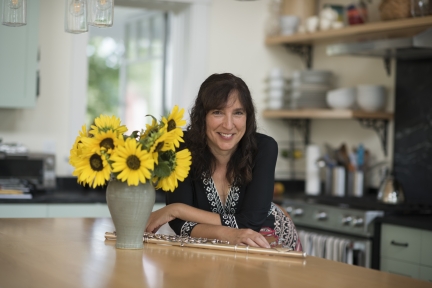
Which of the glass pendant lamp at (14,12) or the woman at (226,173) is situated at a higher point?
the glass pendant lamp at (14,12)

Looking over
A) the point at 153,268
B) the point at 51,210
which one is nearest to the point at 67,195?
the point at 51,210

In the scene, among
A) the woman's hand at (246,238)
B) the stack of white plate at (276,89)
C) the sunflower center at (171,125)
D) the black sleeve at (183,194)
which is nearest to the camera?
the sunflower center at (171,125)

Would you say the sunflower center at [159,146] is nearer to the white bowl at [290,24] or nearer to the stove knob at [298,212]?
the stove knob at [298,212]

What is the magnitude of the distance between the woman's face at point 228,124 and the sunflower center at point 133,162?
0.57 metres

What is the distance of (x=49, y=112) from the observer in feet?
14.9

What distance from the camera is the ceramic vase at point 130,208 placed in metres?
2.11

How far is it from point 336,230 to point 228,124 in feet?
5.77

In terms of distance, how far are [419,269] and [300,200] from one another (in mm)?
1002

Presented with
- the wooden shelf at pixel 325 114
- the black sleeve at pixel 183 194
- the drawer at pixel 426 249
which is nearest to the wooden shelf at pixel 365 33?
the wooden shelf at pixel 325 114

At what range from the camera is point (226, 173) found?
8.66 ft

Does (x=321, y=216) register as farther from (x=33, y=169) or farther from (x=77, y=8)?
(x=77, y=8)

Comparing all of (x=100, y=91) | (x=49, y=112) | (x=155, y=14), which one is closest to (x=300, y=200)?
(x=49, y=112)

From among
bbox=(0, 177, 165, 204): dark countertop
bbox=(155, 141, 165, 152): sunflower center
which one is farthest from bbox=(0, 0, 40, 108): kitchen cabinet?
bbox=(155, 141, 165, 152): sunflower center

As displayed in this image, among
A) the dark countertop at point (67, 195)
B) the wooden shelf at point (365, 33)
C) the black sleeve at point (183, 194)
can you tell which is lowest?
the dark countertop at point (67, 195)
